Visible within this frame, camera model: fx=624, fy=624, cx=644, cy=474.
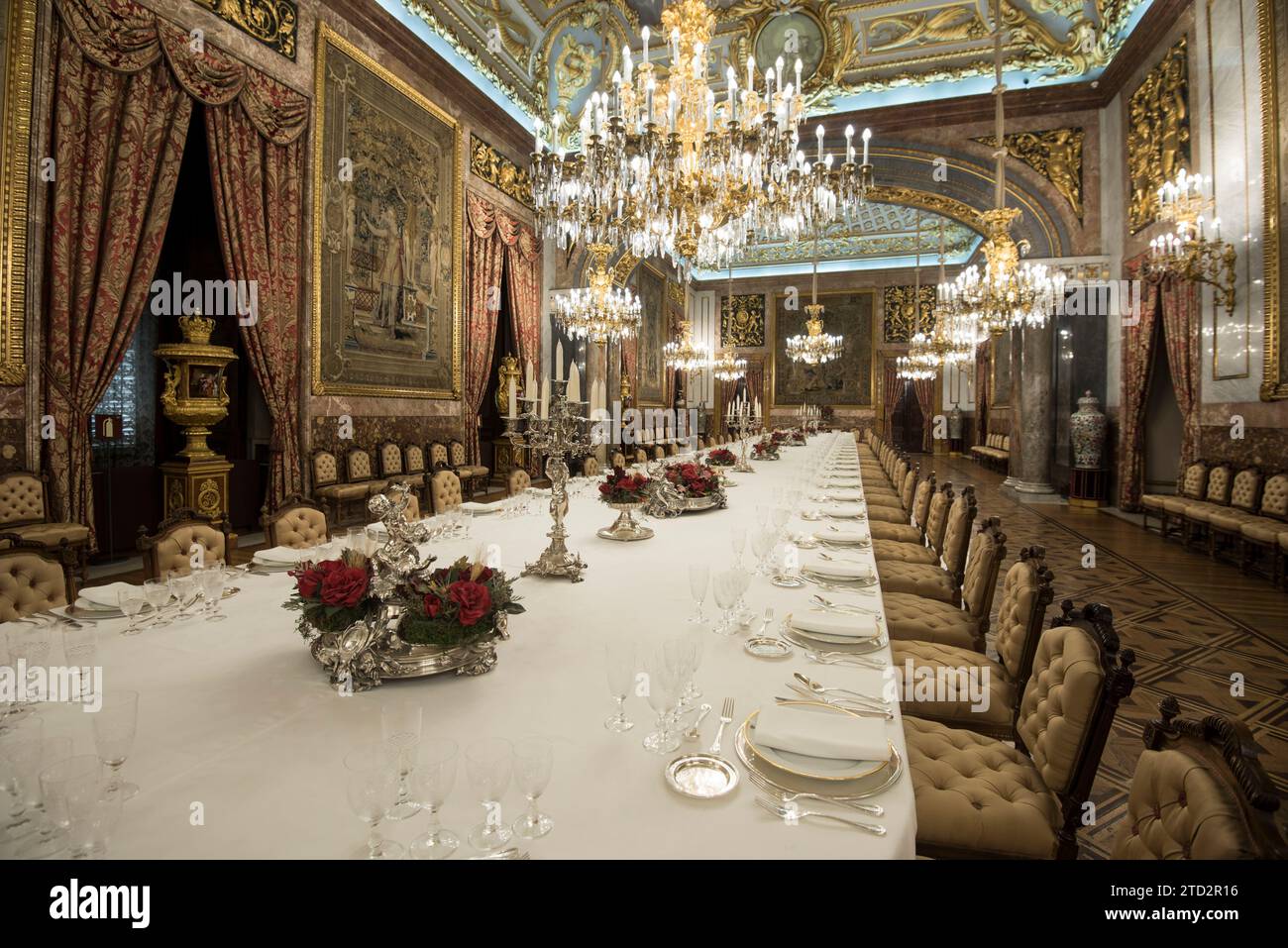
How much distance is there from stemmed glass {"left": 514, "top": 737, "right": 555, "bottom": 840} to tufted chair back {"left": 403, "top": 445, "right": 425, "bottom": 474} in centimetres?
724

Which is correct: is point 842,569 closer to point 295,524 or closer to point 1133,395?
point 295,524

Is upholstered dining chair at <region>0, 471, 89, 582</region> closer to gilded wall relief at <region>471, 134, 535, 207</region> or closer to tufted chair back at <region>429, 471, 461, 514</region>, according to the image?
tufted chair back at <region>429, 471, 461, 514</region>

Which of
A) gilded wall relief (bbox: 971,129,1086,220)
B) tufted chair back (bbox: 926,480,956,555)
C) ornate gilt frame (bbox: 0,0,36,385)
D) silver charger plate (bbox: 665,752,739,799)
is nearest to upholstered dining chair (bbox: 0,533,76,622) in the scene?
silver charger plate (bbox: 665,752,739,799)

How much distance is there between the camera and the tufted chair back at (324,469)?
6.36m

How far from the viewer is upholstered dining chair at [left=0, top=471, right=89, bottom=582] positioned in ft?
13.5

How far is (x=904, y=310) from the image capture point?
17734 millimetres

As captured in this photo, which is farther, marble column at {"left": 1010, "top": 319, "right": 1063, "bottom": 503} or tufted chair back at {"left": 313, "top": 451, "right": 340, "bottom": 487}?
marble column at {"left": 1010, "top": 319, "right": 1063, "bottom": 503}

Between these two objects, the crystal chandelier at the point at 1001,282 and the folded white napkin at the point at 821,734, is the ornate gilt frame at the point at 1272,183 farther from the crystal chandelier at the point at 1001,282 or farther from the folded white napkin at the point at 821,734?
the folded white napkin at the point at 821,734

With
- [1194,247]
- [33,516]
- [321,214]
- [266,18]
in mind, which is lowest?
[33,516]

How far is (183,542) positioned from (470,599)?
182cm

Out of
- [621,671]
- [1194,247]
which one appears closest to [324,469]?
[621,671]

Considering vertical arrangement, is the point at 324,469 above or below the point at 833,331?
below

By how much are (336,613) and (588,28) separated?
34.2 ft
